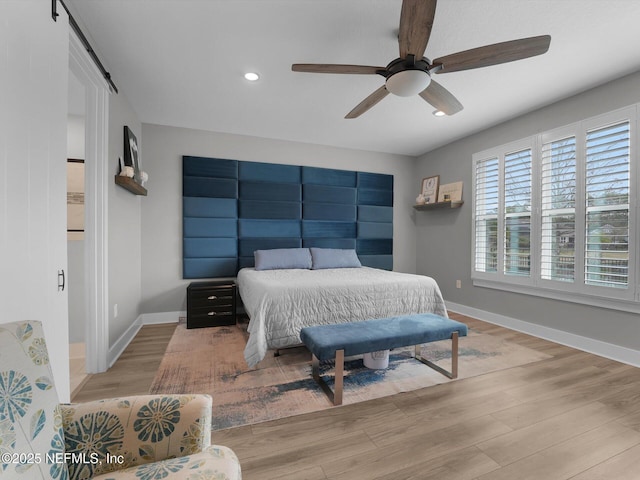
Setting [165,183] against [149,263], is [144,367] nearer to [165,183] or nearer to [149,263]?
[149,263]

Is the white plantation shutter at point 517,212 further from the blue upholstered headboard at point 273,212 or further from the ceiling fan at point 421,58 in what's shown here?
the ceiling fan at point 421,58

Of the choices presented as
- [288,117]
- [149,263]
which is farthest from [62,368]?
[288,117]

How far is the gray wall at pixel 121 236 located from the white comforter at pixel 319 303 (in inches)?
48.8

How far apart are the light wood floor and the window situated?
983 mm

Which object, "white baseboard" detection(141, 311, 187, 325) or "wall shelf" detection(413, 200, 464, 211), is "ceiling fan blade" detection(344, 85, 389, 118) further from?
"white baseboard" detection(141, 311, 187, 325)

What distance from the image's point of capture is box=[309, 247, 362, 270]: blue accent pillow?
4.09 m

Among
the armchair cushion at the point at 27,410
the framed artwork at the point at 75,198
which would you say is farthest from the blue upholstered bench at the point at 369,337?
the framed artwork at the point at 75,198

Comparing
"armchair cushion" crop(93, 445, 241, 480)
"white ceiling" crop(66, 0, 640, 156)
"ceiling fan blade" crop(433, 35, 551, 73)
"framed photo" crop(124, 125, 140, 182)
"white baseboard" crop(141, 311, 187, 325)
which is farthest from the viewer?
"white baseboard" crop(141, 311, 187, 325)

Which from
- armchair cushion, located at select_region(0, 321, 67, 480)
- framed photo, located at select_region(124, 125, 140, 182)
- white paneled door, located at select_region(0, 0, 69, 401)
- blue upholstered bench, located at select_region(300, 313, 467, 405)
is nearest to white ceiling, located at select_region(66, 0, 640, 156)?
framed photo, located at select_region(124, 125, 140, 182)

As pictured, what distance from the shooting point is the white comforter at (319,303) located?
2.38m

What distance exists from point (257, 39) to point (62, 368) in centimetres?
245

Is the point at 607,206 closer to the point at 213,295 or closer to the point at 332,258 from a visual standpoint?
the point at 332,258

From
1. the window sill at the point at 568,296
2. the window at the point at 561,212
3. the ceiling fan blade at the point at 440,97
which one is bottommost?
the window sill at the point at 568,296

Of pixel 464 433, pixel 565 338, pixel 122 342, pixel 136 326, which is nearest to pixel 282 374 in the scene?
pixel 464 433
